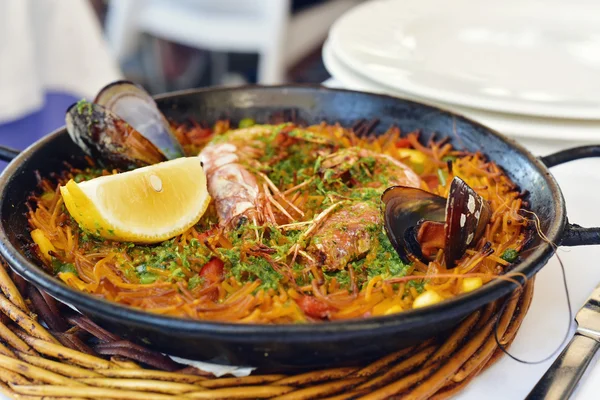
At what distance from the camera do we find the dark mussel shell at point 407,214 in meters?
1.21

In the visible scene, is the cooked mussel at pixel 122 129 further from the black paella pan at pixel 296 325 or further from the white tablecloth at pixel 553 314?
the white tablecloth at pixel 553 314

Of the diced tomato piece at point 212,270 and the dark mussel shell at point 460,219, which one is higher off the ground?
the dark mussel shell at point 460,219

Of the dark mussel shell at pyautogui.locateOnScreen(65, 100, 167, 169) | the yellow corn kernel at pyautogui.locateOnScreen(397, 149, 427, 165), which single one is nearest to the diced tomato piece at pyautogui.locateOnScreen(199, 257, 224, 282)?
the dark mussel shell at pyautogui.locateOnScreen(65, 100, 167, 169)

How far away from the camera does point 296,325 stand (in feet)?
2.95

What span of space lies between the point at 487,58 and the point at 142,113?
Result: 1.36 m

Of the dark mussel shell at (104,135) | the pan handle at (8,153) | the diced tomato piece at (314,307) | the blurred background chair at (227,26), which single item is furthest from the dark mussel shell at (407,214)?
the blurred background chair at (227,26)

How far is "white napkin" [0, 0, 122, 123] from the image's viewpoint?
2699mm

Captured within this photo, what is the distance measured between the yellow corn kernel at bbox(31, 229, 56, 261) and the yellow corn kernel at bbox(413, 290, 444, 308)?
72 centimetres

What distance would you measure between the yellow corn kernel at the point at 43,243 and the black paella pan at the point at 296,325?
23 mm

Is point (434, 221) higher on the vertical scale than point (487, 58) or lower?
higher

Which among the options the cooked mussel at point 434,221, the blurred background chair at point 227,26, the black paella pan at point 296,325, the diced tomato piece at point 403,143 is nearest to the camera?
the black paella pan at point 296,325

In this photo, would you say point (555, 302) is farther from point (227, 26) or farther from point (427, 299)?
point (227, 26)

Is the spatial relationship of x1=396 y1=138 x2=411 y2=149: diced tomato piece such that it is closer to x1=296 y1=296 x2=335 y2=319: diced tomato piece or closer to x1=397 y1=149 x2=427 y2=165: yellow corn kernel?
x1=397 y1=149 x2=427 y2=165: yellow corn kernel

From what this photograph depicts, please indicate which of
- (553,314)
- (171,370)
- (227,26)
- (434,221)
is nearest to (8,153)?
(171,370)
